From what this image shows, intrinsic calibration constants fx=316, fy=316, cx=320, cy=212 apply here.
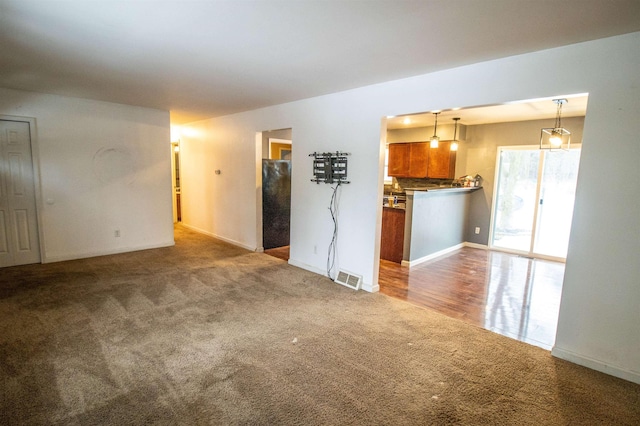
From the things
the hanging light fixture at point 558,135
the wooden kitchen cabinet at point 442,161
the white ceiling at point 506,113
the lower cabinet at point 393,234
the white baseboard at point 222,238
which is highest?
the white ceiling at point 506,113

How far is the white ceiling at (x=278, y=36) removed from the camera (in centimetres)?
198

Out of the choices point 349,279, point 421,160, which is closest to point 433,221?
point 421,160

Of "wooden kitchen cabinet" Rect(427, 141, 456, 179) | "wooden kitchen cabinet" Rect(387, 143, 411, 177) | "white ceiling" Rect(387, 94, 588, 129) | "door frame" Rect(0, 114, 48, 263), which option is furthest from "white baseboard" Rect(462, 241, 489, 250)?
"door frame" Rect(0, 114, 48, 263)

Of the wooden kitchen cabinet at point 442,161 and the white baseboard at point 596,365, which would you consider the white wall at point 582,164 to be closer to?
the white baseboard at point 596,365

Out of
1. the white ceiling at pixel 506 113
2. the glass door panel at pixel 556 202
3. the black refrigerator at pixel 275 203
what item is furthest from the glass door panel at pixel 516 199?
the black refrigerator at pixel 275 203

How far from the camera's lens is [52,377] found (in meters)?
2.22

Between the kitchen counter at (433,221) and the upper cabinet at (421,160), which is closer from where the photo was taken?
the kitchen counter at (433,221)

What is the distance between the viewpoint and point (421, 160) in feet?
→ 22.8

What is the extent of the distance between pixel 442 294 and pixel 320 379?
2.29 metres

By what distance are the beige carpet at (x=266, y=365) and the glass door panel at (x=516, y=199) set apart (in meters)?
3.93

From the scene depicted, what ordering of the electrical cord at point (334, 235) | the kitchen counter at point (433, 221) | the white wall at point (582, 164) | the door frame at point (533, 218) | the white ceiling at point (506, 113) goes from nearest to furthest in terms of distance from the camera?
the white wall at point (582, 164), the electrical cord at point (334, 235), the white ceiling at point (506, 113), the kitchen counter at point (433, 221), the door frame at point (533, 218)

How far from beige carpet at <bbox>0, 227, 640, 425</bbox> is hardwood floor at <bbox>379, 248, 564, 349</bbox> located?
0.87 ft

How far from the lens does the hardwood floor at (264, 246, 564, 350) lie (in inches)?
127

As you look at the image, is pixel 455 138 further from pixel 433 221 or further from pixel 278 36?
pixel 278 36
